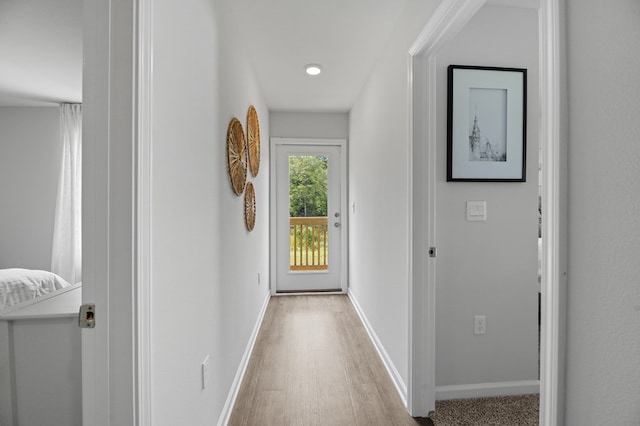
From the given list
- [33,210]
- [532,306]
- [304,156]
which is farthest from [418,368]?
[33,210]

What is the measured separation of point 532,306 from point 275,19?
254cm

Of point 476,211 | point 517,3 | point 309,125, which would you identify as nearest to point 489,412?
point 476,211

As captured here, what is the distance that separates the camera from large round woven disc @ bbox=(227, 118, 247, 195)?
1.88 meters

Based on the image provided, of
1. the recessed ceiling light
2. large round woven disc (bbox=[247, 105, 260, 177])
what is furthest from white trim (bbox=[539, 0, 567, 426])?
the recessed ceiling light

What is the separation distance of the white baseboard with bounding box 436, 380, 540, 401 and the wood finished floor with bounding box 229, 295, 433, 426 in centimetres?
29

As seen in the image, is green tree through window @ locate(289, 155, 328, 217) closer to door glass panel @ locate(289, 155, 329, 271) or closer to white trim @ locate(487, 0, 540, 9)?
door glass panel @ locate(289, 155, 329, 271)

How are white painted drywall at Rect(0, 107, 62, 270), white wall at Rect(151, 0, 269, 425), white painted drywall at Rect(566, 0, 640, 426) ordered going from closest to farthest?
white painted drywall at Rect(566, 0, 640, 426) < white wall at Rect(151, 0, 269, 425) < white painted drywall at Rect(0, 107, 62, 270)

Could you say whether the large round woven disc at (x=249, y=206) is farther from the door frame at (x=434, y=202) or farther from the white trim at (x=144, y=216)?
the white trim at (x=144, y=216)

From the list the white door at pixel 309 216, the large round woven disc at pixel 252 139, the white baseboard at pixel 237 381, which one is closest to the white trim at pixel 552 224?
the white baseboard at pixel 237 381

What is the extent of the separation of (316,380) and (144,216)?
178 centimetres

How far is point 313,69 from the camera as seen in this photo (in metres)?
2.88

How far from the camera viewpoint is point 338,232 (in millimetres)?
4270

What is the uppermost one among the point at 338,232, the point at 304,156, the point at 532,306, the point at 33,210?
the point at 304,156

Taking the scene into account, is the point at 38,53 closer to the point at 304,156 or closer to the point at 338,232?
the point at 304,156
